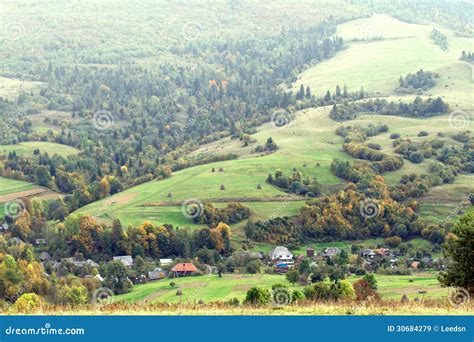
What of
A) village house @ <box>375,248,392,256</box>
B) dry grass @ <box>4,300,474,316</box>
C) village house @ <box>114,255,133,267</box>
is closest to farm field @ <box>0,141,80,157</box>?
village house @ <box>114,255,133,267</box>

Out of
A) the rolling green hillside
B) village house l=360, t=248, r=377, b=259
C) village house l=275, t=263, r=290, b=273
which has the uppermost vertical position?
the rolling green hillside

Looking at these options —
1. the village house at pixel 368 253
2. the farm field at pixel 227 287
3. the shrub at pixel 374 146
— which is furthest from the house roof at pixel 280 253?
the shrub at pixel 374 146

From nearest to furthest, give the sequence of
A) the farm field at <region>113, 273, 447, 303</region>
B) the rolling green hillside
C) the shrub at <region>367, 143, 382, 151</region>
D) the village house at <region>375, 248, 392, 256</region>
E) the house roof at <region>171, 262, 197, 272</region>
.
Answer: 1. the farm field at <region>113, 273, 447, 303</region>
2. the house roof at <region>171, 262, 197, 272</region>
3. the village house at <region>375, 248, 392, 256</region>
4. the rolling green hillside
5. the shrub at <region>367, 143, 382, 151</region>

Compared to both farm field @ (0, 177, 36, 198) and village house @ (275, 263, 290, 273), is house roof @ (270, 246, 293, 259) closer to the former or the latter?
village house @ (275, 263, 290, 273)

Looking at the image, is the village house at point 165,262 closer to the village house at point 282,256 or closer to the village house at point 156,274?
the village house at point 156,274

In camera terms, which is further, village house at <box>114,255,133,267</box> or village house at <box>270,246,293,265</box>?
village house at <box>114,255,133,267</box>

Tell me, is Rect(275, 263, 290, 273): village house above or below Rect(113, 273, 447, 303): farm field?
below

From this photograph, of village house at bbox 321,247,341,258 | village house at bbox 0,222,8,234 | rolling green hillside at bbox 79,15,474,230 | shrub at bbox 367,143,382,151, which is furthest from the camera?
shrub at bbox 367,143,382,151
